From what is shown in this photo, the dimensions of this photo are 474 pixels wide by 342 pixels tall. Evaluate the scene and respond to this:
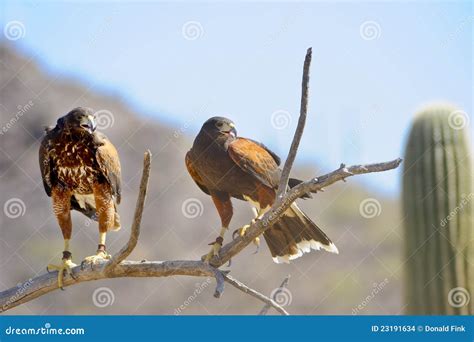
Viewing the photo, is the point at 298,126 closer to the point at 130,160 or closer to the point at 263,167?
the point at 263,167

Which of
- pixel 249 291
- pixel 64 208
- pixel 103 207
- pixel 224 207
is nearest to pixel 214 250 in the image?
pixel 249 291

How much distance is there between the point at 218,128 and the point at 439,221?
103 inches

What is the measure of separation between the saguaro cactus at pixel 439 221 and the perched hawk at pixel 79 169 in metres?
3.08

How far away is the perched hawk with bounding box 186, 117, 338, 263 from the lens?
601 cm

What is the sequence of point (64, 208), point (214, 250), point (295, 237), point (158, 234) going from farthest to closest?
point (158, 234) → point (295, 237) → point (64, 208) → point (214, 250)

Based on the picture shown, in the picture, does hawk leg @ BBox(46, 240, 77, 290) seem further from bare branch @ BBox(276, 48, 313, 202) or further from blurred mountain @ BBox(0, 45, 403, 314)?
blurred mountain @ BBox(0, 45, 403, 314)

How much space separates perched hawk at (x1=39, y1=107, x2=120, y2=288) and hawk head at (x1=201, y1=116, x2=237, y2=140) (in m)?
0.76

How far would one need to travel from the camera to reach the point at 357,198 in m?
20.3

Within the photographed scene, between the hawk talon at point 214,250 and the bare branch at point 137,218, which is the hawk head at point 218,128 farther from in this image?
the bare branch at point 137,218

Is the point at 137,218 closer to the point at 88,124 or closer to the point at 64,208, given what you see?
Answer: the point at 88,124

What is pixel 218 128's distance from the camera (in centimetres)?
601

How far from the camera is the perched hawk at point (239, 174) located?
601 centimetres

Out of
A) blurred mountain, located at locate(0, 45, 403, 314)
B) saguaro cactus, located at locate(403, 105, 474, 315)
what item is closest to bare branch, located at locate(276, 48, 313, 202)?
saguaro cactus, located at locate(403, 105, 474, 315)
